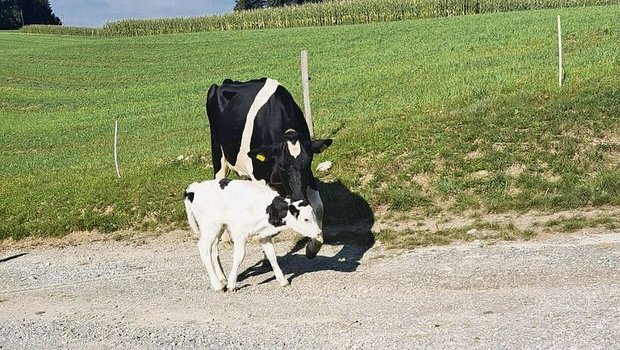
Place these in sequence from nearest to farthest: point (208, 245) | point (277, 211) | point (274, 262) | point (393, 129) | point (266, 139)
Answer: point (277, 211), point (274, 262), point (208, 245), point (266, 139), point (393, 129)

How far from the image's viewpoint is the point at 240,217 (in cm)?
916

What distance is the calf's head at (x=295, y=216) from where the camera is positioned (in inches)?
343

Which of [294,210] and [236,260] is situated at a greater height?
[294,210]

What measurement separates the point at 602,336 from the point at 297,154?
14.2ft

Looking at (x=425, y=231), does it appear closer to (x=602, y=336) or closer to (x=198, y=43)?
(x=602, y=336)

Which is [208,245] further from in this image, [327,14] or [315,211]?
[327,14]

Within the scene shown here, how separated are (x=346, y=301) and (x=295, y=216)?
124cm

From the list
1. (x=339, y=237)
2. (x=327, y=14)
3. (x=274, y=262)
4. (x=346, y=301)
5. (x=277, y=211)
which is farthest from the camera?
(x=327, y=14)

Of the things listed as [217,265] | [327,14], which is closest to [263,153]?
[217,265]

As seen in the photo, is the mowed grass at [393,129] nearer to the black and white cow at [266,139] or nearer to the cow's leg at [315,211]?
the black and white cow at [266,139]

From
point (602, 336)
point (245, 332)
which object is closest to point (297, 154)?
point (245, 332)

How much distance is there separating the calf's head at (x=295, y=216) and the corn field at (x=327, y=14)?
4862 centimetres

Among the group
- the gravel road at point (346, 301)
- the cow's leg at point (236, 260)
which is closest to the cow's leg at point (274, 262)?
the gravel road at point (346, 301)

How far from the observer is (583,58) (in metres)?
21.8
